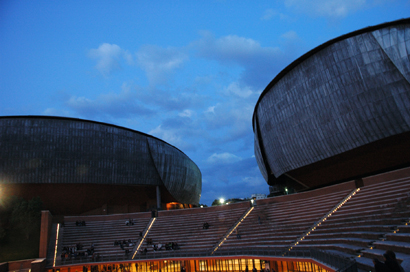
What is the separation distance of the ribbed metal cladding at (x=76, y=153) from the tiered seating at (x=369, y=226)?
A: 32.4 meters

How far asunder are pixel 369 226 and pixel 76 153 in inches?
1509

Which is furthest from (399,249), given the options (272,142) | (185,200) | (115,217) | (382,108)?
(185,200)

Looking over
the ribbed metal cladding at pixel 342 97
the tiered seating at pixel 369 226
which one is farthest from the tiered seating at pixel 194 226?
the tiered seating at pixel 369 226

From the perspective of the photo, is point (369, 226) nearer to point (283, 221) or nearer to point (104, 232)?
point (283, 221)

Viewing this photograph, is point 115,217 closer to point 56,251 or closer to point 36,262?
point 56,251

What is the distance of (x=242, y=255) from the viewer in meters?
20.7

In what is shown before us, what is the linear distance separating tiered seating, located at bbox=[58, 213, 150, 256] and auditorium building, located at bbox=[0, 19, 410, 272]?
0.14 meters

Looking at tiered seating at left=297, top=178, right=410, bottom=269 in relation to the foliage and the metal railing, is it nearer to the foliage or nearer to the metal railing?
the metal railing

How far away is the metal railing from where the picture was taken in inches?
443

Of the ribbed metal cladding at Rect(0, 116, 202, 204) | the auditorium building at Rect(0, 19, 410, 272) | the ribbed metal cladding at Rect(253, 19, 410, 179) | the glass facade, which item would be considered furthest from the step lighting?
the ribbed metal cladding at Rect(0, 116, 202, 204)

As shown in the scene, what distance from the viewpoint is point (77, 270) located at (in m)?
27.1

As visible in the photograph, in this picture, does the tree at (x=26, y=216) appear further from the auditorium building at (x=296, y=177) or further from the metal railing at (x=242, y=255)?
the metal railing at (x=242, y=255)

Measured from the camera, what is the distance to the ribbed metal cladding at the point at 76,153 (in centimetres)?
3831

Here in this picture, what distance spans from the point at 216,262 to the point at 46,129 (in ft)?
103
